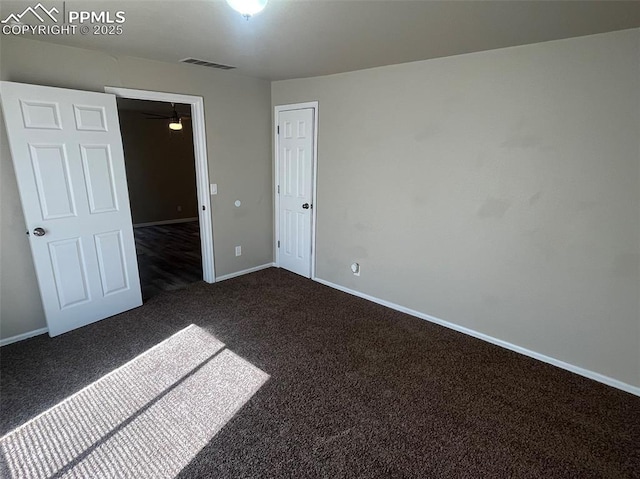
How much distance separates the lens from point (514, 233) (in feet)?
8.69

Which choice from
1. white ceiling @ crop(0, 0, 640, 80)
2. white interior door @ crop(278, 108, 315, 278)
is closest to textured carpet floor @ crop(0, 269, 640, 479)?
white interior door @ crop(278, 108, 315, 278)

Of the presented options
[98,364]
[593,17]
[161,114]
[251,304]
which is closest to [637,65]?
[593,17]

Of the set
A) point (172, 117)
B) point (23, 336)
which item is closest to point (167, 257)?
point (23, 336)

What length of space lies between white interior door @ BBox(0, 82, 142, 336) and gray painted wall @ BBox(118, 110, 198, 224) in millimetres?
4170

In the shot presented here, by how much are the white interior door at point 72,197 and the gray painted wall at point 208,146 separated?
15cm

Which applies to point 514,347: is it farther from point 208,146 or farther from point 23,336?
point 23,336

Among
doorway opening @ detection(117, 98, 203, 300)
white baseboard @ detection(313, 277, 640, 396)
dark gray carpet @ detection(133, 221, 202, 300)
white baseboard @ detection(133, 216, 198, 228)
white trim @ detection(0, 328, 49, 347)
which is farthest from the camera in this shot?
white baseboard @ detection(133, 216, 198, 228)

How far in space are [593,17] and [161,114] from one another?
22.6ft

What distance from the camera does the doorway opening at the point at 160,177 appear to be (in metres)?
5.92

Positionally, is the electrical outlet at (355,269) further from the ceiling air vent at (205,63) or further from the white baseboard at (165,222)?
the white baseboard at (165,222)

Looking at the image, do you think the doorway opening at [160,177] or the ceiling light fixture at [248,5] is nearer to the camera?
the ceiling light fixture at [248,5]

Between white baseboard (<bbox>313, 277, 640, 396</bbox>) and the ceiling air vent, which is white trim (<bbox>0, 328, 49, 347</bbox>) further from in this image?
white baseboard (<bbox>313, 277, 640, 396</bbox>)

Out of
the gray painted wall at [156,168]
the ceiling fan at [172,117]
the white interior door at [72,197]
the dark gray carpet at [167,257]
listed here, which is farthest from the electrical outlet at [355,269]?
the gray painted wall at [156,168]

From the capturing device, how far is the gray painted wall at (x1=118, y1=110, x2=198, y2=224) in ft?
22.1
